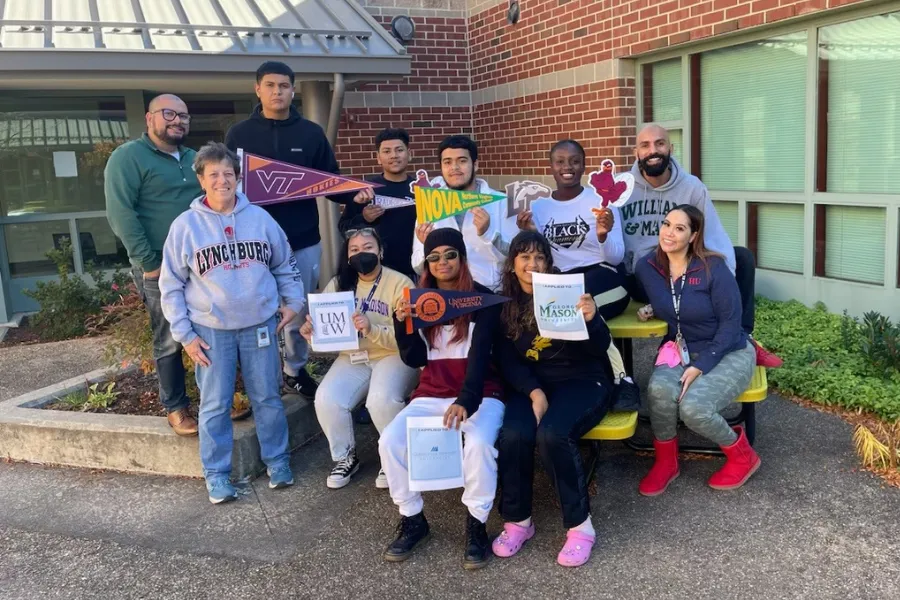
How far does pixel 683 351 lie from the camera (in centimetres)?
404

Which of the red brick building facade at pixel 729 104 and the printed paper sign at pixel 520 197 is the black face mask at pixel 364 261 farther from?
the red brick building facade at pixel 729 104

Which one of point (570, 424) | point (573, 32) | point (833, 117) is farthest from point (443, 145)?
point (573, 32)

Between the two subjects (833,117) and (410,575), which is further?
(833,117)

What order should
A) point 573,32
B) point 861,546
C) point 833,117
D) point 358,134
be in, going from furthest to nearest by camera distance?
point 358,134
point 573,32
point 833,117
point 861,546

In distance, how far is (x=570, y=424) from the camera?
344cm

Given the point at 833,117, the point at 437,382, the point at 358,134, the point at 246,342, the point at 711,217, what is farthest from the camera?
the point at 358,134

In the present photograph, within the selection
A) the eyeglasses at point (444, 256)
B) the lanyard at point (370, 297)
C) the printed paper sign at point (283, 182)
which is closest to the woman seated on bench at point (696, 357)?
the eyeglasses at point (444, 256)

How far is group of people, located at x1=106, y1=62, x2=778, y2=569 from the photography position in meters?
3.53

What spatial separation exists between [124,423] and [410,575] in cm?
230

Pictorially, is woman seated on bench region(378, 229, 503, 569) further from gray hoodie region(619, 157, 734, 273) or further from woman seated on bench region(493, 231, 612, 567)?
gray hoodie region(619, 157, 734, 273)

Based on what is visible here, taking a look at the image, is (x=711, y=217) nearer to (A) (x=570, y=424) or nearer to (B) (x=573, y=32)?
(A) (x=570, y=424)

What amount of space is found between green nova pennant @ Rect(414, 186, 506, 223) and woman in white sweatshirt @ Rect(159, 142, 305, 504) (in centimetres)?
81

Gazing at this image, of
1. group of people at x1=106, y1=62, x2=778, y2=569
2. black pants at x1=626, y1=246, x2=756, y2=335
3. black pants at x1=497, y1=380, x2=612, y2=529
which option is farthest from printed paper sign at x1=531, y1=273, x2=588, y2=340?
black pants at x1=626, y1=246, x2=756, y2=335

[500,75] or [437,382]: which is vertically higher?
[500,75]
